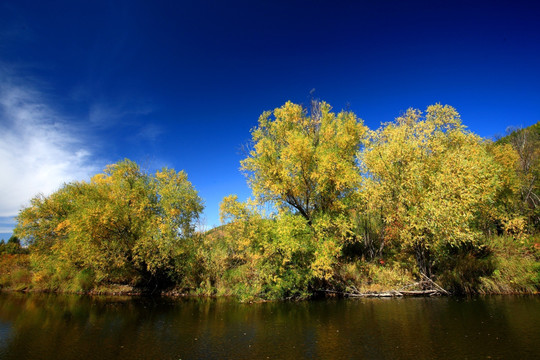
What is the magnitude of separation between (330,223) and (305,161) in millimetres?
5495

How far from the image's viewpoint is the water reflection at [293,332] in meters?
9.41

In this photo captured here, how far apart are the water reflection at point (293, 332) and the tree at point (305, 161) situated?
865 cm

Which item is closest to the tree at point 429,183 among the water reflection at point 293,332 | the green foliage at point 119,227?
the water reflection at point 293,332

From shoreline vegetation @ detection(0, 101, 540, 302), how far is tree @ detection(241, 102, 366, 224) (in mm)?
118

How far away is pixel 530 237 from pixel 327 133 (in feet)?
62.6

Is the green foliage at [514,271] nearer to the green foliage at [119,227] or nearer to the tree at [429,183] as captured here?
the tree at [429,183]

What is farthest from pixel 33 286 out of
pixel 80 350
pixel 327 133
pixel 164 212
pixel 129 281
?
pixel 327 133

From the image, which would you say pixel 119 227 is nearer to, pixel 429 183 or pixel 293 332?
pixel 293 332

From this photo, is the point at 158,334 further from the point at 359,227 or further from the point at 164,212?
the point at 359,227

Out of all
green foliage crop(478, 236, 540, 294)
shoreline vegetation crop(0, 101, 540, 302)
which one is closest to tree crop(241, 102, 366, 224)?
shoreline vegetation crop(0, 101, 540, 302)

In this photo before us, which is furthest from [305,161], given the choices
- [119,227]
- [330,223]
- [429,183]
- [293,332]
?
[119,227]

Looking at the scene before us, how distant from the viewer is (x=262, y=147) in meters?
22.8

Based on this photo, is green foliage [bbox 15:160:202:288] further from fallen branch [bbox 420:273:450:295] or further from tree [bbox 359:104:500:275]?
fallen branch [bbox 420:273:450:295]

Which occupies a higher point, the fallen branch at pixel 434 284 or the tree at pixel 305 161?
the tree at pixel 305 161
